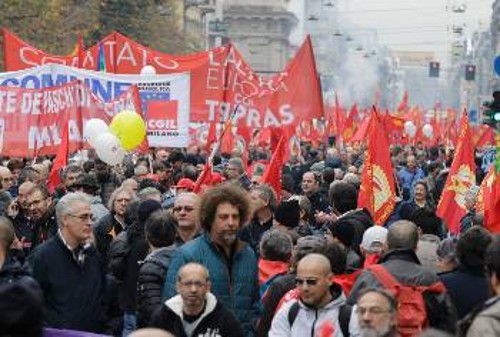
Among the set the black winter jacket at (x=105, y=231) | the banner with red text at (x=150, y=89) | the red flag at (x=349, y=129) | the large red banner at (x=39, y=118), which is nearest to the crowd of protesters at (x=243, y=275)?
the black winter jacket at (x=105, y=231)

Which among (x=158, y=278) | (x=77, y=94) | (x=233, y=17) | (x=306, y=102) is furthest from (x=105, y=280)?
(x=233, y=17)

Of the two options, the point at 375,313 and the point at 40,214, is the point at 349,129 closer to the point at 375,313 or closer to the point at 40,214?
the point at 40,214

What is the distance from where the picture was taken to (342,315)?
25.2 feet

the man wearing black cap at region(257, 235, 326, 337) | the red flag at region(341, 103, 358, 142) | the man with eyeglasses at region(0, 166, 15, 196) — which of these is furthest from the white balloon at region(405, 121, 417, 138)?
the man wearing black cap at region(257, 235, 326, 337)

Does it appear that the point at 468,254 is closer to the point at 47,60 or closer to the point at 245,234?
the point at 245,234

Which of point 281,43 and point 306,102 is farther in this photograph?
point 281,43

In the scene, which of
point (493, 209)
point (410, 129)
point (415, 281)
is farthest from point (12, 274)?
point (410, 129)

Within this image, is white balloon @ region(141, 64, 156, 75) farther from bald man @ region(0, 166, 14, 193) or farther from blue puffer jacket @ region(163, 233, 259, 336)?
blue puffer jacket @ region(163, 233, 259, 336)

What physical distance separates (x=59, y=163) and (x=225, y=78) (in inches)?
253

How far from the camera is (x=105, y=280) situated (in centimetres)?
921

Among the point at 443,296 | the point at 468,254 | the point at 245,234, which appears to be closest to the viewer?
the point at 443,296

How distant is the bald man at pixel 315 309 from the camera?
768cm

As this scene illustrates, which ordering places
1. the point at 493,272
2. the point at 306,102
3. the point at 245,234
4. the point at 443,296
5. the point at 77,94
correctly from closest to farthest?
the point at 493,272 → the point at 443,296 → the point at 245,234 → the point at 77,94 → the point at 306,102

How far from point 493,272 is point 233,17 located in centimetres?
13127
